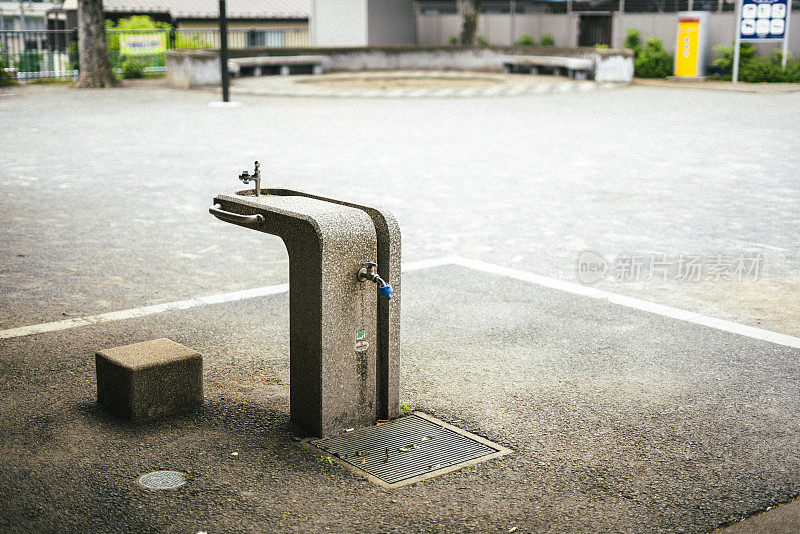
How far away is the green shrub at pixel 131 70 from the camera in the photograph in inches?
1192

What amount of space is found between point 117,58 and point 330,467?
94.4 ft

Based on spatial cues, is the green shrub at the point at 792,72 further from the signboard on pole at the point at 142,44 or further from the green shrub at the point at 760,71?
the signboard on pole at the point at 142,44

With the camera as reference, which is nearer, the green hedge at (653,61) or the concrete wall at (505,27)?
the green hedge at (653,61)

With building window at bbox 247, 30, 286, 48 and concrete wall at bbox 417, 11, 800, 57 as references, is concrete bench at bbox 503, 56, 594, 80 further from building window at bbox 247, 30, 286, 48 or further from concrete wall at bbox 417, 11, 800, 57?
building window at bbox 247, 30, 286, 48

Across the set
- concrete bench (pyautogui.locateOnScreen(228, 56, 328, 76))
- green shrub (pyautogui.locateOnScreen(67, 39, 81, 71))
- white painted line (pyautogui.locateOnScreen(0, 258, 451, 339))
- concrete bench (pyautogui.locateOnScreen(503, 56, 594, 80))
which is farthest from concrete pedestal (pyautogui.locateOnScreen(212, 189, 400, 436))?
green shrub (pyautogui.locateOnScreen(67, 39, 81, 71))

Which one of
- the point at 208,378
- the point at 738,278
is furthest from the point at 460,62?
the point at 208,378

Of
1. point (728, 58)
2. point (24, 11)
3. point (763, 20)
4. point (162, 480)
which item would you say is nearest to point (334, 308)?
point (162, 480)

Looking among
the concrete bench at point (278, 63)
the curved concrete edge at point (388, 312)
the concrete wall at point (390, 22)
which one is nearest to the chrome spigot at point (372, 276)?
the curved concrete edge at point (388, 312)

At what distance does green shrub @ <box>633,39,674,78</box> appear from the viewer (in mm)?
31844

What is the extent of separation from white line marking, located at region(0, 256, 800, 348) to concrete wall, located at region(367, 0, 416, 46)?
36.1 meters

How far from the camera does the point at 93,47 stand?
2634 centimetres

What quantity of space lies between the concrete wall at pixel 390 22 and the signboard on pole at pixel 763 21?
61.1 feet

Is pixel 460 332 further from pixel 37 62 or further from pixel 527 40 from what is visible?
pixel 527 40

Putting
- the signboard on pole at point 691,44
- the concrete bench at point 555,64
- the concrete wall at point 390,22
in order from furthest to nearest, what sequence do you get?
the concrete wall at point 390,22, the signboard on pole at point 691,44, the concrete bench at point 555,64
